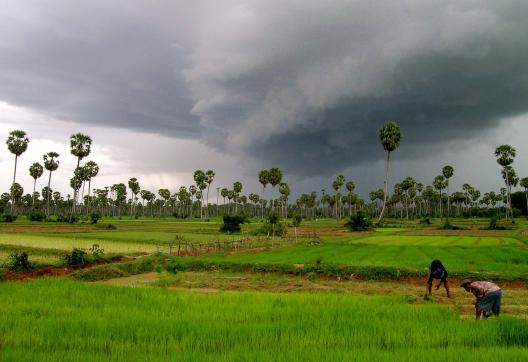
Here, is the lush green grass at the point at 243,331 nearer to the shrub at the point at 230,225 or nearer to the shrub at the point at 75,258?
the shrub at the point at 75,258

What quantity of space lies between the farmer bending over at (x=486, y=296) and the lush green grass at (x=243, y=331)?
3.01 feet

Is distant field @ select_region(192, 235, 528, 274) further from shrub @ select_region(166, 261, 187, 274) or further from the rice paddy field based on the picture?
the rice paddy field

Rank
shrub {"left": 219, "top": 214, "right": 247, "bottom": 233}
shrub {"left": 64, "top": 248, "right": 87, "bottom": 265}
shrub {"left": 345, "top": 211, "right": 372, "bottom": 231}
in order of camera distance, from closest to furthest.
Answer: shrub {"left": 64, "top": 248, "right": 87, "bottom": 265} < shrub {"left": 219, "top": 214, "right": 247, "bottom": 233} < shrub {"left": 345, "top": 211, "right": 372, "bottom": 231}

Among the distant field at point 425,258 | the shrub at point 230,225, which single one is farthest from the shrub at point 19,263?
the shrub at point 230,225

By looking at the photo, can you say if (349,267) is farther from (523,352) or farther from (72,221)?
(72,221)

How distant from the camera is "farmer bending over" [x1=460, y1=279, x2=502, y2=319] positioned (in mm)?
12492

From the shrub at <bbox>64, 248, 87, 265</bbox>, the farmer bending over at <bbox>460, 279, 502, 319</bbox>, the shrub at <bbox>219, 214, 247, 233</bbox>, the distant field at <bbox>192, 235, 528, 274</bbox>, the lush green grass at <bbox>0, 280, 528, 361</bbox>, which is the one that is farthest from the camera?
the shrub at <bbox>219, 214, 247, 233</bbox>

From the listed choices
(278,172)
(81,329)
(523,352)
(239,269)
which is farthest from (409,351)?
(278,172)

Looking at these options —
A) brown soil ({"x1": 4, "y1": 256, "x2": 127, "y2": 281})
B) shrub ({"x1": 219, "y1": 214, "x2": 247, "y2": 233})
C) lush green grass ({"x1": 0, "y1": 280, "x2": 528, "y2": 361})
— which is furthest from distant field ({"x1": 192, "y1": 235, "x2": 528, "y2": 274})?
shrub ({"x1": 219, "y1": 214, "x2": 247, "y2": 233})

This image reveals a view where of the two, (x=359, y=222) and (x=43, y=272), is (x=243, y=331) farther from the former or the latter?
(x=359, y=222)

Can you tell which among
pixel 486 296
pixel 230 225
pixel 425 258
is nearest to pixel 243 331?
pixel 486 296

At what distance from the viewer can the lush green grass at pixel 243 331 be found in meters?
8.71

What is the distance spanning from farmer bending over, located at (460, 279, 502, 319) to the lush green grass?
0.92m

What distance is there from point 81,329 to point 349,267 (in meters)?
18.1
